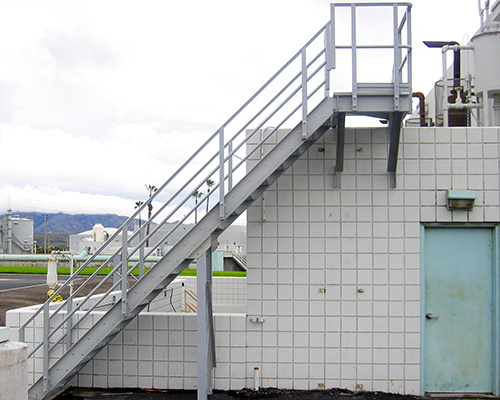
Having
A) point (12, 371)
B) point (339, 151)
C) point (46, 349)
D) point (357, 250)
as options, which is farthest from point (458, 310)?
point (46, 349)

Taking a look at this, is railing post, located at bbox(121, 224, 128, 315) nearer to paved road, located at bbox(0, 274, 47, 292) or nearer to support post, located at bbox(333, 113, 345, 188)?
support post, located at bbox(333, 113, 345, 188)

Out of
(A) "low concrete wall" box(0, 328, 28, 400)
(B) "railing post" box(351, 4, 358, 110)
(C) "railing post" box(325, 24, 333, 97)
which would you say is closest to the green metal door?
(B) "railing post" box(351, 4, 358, 110)

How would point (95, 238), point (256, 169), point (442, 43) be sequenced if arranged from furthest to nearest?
1. point (95, 238)
2. point (442, 43)
3. point (256, 169)

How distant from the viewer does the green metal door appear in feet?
20.8

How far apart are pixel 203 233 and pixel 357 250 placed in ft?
7.70

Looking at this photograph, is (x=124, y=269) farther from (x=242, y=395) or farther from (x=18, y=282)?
(x=18, y=282)

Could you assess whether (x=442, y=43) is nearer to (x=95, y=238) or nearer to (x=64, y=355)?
(x=64, y=355)

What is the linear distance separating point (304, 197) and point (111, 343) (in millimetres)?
3651

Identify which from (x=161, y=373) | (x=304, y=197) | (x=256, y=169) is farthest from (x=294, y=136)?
(x=161, y=373)

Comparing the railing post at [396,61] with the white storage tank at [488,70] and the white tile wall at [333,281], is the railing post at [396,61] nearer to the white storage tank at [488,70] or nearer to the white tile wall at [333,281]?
the white tile wall at [333,281]

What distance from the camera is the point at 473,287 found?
21.2 ft

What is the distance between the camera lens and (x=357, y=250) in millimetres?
6461

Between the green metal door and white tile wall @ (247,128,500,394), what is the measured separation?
247mm

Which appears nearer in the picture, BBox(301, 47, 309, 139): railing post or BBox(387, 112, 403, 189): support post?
BBox(301, 47, 309, 139): railing post
